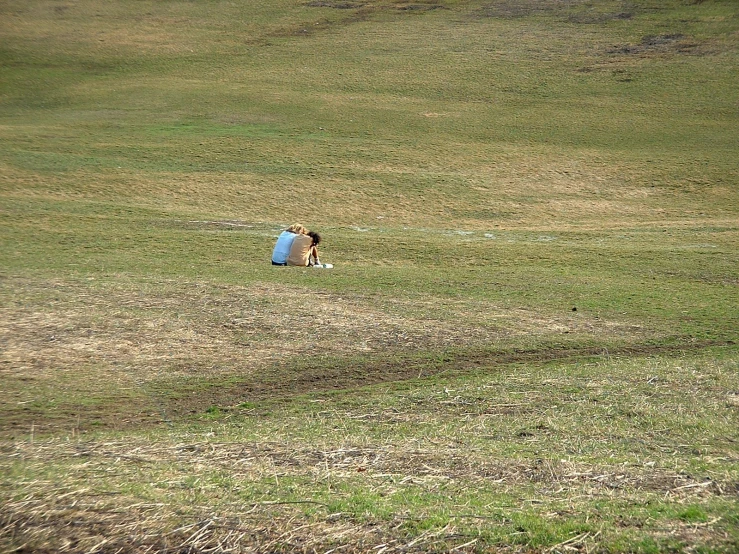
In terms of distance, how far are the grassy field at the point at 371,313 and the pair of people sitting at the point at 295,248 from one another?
0.62 metres

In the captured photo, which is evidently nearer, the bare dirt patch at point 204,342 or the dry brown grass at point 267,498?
the dry brown grass at point 267,498

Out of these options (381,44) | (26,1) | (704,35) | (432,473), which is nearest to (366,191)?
(432,473)

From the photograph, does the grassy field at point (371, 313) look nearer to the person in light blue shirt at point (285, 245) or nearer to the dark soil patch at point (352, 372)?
the dark soil patch at point (352, 372)

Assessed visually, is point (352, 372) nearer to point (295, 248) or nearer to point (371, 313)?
point (371, 313)

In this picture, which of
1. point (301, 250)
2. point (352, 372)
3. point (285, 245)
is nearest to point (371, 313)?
point (352, 372)

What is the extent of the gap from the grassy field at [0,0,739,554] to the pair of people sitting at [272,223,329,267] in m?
0.62

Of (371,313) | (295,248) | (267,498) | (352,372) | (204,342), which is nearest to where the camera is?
(267,498)

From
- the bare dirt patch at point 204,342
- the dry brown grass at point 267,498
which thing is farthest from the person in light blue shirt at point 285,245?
the dry brown grass at point 267,498

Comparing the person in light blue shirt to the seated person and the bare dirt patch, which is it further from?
the bare dirt patch

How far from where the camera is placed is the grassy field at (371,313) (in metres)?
6.06

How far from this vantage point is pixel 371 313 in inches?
577

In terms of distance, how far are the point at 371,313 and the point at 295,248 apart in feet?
16.2

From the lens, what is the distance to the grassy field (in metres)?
6.06

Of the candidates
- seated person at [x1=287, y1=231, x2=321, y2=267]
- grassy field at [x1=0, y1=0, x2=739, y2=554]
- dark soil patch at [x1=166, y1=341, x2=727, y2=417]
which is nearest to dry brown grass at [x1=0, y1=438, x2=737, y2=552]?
grassy field at [x1=0, y1=0, x2=739, y2=554]
